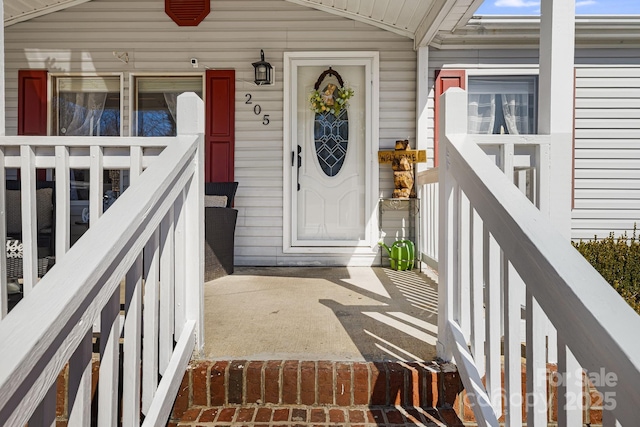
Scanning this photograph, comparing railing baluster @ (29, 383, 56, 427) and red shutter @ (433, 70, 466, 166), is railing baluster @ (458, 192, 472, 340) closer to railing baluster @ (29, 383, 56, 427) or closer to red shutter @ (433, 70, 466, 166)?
railing baluster @ (29, 383, 56, 427)

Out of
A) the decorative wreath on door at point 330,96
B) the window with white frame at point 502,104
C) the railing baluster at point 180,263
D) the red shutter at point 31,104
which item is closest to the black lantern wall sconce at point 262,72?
the decorative wreath on door at point 330,96

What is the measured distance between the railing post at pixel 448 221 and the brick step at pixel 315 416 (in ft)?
0.86

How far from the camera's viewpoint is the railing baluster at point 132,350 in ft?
3.88

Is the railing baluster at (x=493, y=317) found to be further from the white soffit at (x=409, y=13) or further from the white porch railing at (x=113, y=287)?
the white soffit at (x=409, y=13)

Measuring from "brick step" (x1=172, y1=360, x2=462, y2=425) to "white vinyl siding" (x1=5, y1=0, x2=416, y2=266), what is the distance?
2560mm

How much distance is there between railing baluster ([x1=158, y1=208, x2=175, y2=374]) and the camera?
1439 mm

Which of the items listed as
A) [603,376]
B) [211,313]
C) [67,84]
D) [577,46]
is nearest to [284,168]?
[211,313]

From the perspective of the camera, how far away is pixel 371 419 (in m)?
1.54

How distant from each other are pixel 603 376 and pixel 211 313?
6.77 ft

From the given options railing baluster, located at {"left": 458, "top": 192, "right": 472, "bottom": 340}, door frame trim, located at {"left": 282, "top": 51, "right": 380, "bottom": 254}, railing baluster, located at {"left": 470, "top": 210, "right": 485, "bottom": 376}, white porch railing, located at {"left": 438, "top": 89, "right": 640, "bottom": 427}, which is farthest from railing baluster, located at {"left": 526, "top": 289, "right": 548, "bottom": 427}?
door frame trim, located at {"left": 282, "top": 51, "right": 380, "bottom": 254}

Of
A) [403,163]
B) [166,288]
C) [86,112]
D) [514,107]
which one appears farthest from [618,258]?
[86,112]

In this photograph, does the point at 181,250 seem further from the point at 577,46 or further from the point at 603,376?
the point at 577,46

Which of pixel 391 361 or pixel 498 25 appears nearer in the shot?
pixel 391 361

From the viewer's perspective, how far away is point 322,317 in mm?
2314
